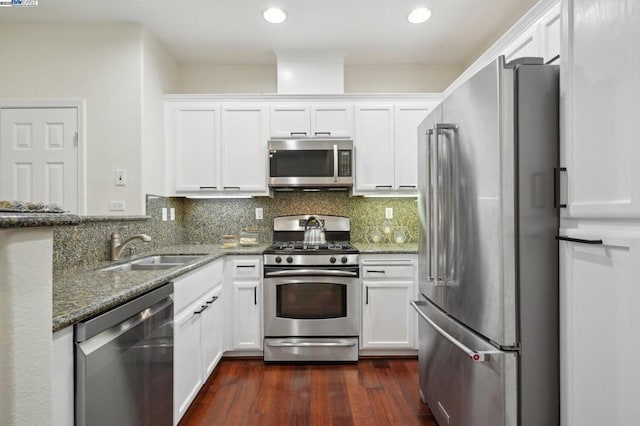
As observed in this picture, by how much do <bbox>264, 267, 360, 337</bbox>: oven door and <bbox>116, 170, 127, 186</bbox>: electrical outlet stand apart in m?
1.39

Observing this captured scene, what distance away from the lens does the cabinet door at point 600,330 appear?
3.29ft

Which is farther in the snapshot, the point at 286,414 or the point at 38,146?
the point at 38,146

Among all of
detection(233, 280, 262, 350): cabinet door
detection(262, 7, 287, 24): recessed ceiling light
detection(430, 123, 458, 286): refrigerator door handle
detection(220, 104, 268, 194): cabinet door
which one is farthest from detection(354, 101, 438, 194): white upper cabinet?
detection(430, 123, 458, 286): refrigerator door handle

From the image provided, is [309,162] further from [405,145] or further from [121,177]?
[121,177]

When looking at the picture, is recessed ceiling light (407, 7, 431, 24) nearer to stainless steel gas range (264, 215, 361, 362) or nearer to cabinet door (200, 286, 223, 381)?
stainless steel gas range (264, 215, 361, 362)

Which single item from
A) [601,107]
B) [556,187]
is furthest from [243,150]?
[601,107]

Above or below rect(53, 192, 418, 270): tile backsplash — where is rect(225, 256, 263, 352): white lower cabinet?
below

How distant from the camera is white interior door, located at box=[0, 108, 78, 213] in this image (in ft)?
8.96

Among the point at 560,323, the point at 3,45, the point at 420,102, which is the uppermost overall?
the point at 3,45

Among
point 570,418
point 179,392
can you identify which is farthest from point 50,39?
point 570,418

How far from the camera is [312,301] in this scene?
284cm

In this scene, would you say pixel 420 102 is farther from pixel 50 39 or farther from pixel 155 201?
pixel 50 39

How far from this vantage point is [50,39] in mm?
2762

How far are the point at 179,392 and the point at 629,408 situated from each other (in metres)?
1.95
